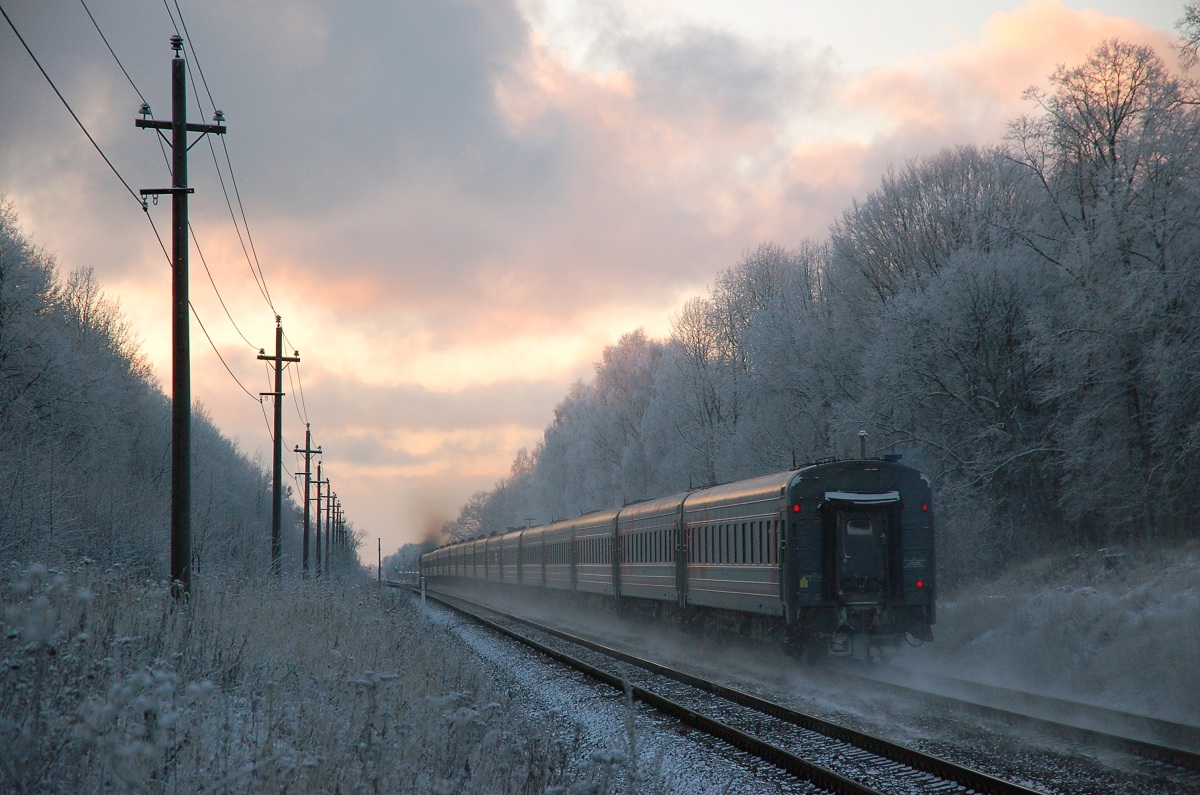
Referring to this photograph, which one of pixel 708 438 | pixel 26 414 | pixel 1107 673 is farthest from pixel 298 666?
pixel 708 438

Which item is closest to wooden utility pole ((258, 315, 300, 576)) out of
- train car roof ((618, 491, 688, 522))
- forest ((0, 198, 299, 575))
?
forest ((0, 198, 299, 575))

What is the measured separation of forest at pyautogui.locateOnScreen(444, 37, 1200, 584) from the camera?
2270 cm

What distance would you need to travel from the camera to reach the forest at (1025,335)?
22.7 metres

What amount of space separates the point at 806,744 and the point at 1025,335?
21554mm

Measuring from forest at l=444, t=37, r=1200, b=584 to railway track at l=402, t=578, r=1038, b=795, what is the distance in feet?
45.3

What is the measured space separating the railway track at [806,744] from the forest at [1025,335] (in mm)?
13811

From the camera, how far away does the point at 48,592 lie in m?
8.63

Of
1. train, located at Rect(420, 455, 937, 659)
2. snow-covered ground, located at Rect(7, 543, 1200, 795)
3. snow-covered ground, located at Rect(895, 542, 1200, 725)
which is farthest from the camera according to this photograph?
train, located at Rect(420, 455, 937, 659)

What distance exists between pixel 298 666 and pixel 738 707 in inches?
211

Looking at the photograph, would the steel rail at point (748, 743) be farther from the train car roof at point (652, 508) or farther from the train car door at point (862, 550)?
the train car roof at point (652, 508)

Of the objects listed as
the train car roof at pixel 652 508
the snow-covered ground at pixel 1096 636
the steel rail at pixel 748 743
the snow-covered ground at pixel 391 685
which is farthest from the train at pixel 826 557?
the steel rail at pixel 748 743

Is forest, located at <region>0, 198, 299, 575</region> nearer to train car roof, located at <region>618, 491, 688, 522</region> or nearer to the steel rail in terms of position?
the steel rail

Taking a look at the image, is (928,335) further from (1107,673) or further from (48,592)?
(48,592)

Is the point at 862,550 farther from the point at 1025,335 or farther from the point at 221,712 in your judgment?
the point at 1025,335
